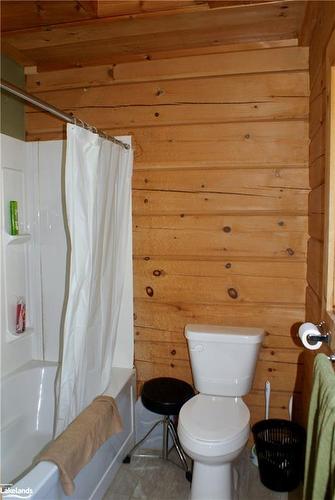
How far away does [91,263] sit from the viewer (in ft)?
5.74

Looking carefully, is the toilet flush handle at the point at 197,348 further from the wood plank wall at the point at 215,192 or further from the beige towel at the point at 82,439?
the beige towel at the point at 82,439

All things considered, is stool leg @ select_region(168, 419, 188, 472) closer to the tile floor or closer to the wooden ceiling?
the tile floor

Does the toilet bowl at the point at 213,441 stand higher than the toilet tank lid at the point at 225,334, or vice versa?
the toilet tank lid at the point at 225,334

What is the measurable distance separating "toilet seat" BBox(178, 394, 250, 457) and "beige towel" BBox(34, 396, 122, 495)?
0.37 meters

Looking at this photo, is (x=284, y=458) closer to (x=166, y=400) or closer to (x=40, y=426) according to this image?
(x=166, y=400)

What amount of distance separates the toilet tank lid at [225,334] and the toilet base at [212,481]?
2.08 ft

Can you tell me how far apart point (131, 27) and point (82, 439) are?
2.10 metres

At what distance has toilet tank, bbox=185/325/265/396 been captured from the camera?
6.75 ft

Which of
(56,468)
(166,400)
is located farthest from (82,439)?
(166,400)

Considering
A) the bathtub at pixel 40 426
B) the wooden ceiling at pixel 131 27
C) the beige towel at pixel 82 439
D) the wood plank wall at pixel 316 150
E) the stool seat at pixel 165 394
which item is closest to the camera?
the beige towel at pixel 82 439

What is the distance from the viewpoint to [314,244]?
6.22 ft

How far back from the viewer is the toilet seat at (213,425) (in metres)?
1.67

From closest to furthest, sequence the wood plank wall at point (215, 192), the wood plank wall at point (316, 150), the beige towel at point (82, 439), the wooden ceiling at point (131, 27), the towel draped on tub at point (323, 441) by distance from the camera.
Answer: the towel draped on tub at point (323, 441) → the beige towel at point (82, 439) → the wood plank wall at point (316, 150) → the wooden ceiling at point (131, 27) → the wood plank wall at point (215, 192)

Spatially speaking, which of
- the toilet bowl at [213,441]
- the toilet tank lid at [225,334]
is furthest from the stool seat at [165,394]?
the toilet tank lid at [225,334]
